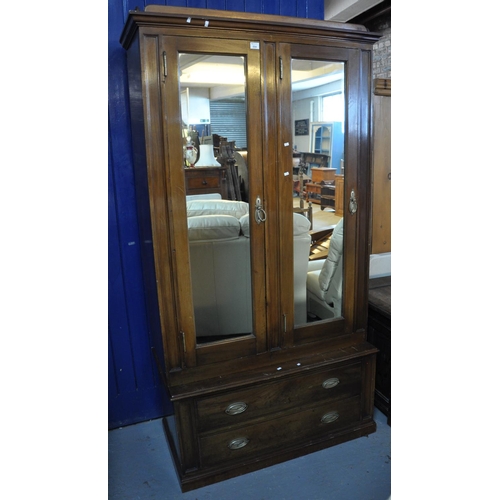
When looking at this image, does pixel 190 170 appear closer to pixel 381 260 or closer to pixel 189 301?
pixel 189 301

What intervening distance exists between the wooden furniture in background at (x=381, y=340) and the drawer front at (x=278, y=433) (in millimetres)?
238

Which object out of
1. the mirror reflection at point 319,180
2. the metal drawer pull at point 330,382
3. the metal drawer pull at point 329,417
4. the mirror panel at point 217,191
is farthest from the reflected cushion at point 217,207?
the metal drawer pull at point 329,417

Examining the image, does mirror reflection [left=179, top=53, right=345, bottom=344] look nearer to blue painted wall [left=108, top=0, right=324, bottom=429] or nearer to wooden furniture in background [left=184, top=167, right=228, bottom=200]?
wooden furniture in background [left=184, top=167, right=228, bottom=200]

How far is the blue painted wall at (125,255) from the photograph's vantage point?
194 centimetres

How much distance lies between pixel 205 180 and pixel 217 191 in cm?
7

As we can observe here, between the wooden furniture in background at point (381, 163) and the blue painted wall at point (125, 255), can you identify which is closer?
the blue painted wall at point (125, 255)

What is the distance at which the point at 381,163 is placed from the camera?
101 inches

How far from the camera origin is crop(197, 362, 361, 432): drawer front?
183 cm

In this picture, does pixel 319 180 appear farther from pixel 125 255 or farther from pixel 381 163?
pixel 125 255

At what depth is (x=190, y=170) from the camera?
164 cm

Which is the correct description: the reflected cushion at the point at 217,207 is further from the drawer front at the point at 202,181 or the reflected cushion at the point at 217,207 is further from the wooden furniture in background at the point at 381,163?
the wooden furniture in background at the point at 381,163

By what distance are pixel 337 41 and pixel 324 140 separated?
0.40m

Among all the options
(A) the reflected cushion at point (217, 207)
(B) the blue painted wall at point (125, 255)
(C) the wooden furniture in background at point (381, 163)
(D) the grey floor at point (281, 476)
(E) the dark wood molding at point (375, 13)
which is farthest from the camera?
Answer: (E) the dark wood molding at point (375, 13)
